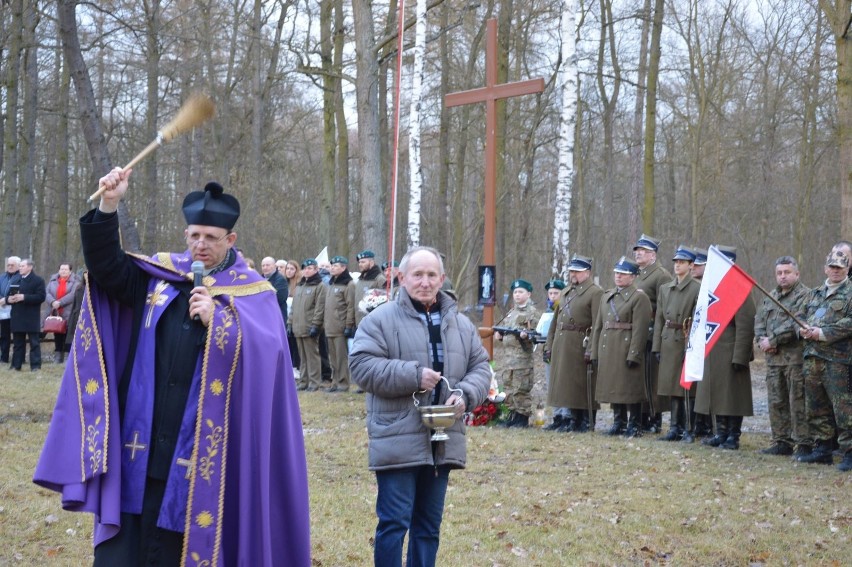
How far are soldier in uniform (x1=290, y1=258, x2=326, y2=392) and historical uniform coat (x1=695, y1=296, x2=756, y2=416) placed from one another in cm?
736

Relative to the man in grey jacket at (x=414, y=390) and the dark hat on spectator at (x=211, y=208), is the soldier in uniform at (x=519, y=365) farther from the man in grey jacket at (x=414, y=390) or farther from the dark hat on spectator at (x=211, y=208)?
the dark hat on spectator at (x=211, y=208)

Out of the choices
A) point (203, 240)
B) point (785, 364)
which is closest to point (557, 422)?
point (785, 364)

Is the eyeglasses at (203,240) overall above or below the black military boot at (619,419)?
above

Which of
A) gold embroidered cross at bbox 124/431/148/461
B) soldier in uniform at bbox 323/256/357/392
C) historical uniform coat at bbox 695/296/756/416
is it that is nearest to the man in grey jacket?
gold embroidered cross at bbox 124/431/148/461

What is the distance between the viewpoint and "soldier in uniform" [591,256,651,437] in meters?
12.2

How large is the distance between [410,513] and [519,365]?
802 cm

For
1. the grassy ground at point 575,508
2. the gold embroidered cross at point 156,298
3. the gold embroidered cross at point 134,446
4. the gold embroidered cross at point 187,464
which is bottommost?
the grassy ground at point 575,508

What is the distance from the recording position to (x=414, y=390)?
4949 mm

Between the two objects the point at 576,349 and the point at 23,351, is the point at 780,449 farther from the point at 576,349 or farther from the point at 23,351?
the point at 23,351

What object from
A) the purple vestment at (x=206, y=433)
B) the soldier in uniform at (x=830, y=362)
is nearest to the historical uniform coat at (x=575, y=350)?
the soldier in uniform at (x=830, y=362)

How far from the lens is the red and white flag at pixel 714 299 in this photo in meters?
9.95

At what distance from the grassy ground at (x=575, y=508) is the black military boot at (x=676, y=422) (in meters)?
0.57

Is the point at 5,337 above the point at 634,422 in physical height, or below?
above

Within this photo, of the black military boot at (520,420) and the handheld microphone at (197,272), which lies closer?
the handheld microphone at (197,272)
